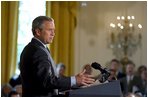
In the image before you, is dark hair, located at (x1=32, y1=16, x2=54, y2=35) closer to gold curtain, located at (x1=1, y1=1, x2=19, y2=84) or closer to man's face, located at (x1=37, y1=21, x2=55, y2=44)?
man's face, located at (x1=37, y1=21, x2=55, y2=44)

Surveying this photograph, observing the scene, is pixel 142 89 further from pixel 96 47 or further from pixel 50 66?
pixel 50 66

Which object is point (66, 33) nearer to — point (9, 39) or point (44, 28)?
point (9, 39)

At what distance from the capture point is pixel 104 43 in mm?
6242

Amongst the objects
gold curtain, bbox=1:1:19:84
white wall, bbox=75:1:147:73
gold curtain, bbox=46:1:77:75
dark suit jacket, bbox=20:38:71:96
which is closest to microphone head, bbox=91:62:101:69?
dark suit jacket, bbox=20:38:71:96

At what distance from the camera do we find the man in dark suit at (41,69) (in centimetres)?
135

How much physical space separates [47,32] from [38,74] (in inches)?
6.1

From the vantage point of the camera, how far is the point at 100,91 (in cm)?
135

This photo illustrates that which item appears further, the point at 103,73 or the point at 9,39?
the point at 9,39

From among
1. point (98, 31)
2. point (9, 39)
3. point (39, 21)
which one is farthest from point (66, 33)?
point (39, 21)

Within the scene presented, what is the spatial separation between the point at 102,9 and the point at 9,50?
1665 mm

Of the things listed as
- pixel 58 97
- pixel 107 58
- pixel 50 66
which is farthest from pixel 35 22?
pixel 107 58

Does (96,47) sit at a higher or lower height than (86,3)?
lower

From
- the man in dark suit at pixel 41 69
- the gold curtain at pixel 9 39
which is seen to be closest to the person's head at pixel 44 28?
the man in dark suit at pixel 41 69

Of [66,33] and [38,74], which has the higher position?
[66,33]
